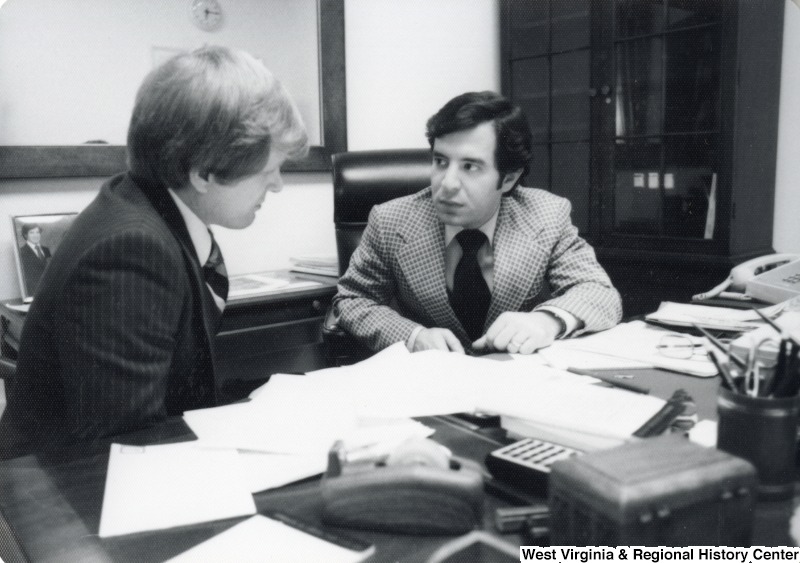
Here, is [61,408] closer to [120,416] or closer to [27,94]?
[120,416]

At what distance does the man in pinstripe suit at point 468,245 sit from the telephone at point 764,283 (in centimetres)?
31

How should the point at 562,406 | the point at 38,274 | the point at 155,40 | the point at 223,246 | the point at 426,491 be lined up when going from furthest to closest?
the point at 223,246
the point at 155,40
the point at 38,274
the point at 562,406
the point at 426,491


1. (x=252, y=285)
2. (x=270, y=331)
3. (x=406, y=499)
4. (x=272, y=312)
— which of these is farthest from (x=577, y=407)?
(x=270, y=331)

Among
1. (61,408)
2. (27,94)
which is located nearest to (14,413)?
(61,408)

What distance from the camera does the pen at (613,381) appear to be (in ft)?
3.09

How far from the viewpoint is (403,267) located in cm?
171

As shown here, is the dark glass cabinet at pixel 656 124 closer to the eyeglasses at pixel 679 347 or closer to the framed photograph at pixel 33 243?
the eyeglasses at pixel 679 347

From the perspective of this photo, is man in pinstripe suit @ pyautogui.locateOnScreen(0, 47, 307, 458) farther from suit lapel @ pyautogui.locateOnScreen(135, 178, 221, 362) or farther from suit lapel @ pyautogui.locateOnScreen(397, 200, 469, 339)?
suit lapel @ pyautogui.locateOnScreen(397, 200, 469, 339)

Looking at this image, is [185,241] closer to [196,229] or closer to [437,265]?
[196,229]

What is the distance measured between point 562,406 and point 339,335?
0.99 meters

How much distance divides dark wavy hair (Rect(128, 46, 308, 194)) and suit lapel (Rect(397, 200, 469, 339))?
65 cm

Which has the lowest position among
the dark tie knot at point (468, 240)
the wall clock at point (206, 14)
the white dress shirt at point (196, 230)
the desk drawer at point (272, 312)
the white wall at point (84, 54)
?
the desk drawer at point (272, 312)

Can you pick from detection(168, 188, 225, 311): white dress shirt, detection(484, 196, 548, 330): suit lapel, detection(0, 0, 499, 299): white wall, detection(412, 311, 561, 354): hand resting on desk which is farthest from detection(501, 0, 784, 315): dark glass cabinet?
detection(168, 188, 225, 311): white dress shirt

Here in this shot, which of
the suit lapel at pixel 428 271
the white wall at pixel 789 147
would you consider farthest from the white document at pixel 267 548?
the white wall at pixel 789 147
